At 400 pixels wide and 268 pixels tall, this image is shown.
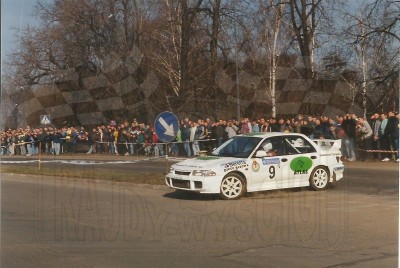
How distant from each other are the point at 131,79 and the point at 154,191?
21.2 m

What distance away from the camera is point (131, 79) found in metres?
35.1

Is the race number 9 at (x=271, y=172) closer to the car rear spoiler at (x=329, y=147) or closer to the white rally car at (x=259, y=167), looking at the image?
the white rally car at (x=259, y=167)

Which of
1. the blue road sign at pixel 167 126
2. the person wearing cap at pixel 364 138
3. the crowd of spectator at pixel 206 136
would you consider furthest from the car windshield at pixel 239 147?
the person wearing cap at pixel 364 138

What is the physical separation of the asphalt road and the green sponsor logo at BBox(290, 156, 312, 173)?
59 cm

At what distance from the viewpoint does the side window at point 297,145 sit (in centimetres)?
1368

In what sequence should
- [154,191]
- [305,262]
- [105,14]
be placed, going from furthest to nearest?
[105,14], [154,191], [305,262]

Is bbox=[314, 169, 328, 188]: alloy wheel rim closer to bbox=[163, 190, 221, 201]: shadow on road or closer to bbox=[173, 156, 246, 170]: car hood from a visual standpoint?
bbox=[173, 156, 246, 170]: car hood

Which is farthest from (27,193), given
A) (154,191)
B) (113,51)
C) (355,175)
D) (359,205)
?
(113,51)

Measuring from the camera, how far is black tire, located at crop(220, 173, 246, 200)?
12531mm

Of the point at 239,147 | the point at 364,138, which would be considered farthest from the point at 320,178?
the point at 364,138

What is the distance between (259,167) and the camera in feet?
42.5

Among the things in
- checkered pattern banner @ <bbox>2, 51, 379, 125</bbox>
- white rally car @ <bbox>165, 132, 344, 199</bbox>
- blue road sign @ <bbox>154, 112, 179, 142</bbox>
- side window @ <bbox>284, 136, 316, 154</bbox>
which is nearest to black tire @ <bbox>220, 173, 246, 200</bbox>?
white rally car @ <bbox>165, 132, 344, 199</bbox>

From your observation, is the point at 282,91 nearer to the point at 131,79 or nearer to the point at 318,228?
the point at 131,79

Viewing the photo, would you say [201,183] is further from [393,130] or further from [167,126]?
[393,130]
